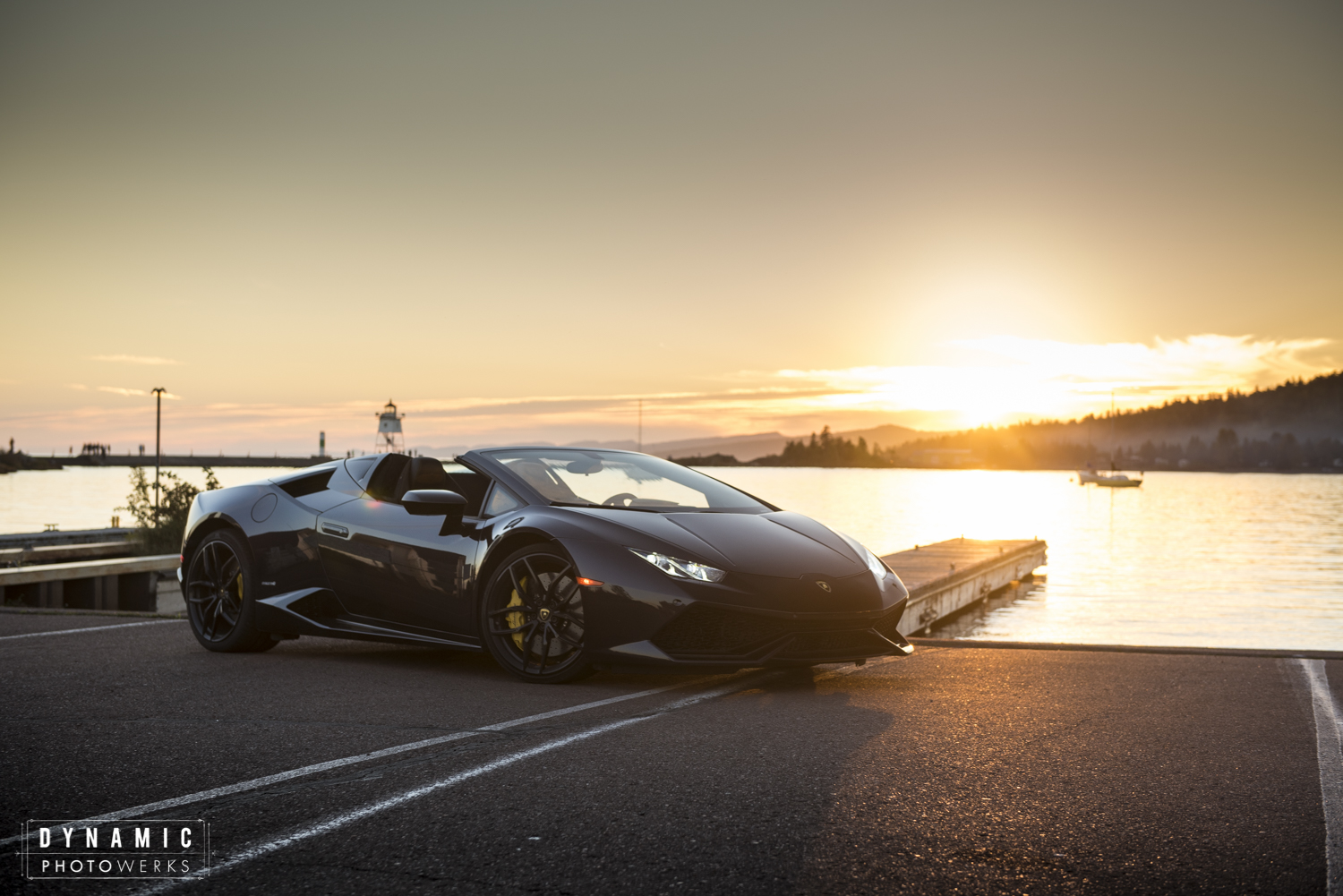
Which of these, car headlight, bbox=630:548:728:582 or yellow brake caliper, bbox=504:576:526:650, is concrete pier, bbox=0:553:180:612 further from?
car headlight, bbox=630:548:728:582

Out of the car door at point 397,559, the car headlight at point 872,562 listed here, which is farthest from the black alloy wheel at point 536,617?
the car headlight at point 872,562

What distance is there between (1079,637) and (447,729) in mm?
15478

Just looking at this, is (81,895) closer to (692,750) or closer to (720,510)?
(692,750)

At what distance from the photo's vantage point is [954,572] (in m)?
16.7

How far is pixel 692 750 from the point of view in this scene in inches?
168

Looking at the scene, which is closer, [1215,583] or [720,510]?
[720,510]

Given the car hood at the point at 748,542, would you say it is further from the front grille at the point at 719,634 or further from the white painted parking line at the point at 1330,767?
the white painted parking line at the point at 1330,767

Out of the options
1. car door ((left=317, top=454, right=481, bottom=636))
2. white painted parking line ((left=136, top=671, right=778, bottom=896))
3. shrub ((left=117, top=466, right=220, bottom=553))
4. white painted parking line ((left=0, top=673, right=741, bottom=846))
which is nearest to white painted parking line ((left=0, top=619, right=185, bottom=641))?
car door ((left=317, top=454, right=481, bottom=636))

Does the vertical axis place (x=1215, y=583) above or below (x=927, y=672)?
below

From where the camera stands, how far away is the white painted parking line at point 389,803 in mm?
2902

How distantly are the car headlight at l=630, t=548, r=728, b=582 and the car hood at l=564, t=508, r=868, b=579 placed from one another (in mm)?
43

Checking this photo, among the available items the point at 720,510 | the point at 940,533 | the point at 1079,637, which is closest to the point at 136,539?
the point at 1079,637

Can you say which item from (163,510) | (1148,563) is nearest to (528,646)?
(163,510)

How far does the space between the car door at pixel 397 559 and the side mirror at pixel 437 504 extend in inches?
2.4
